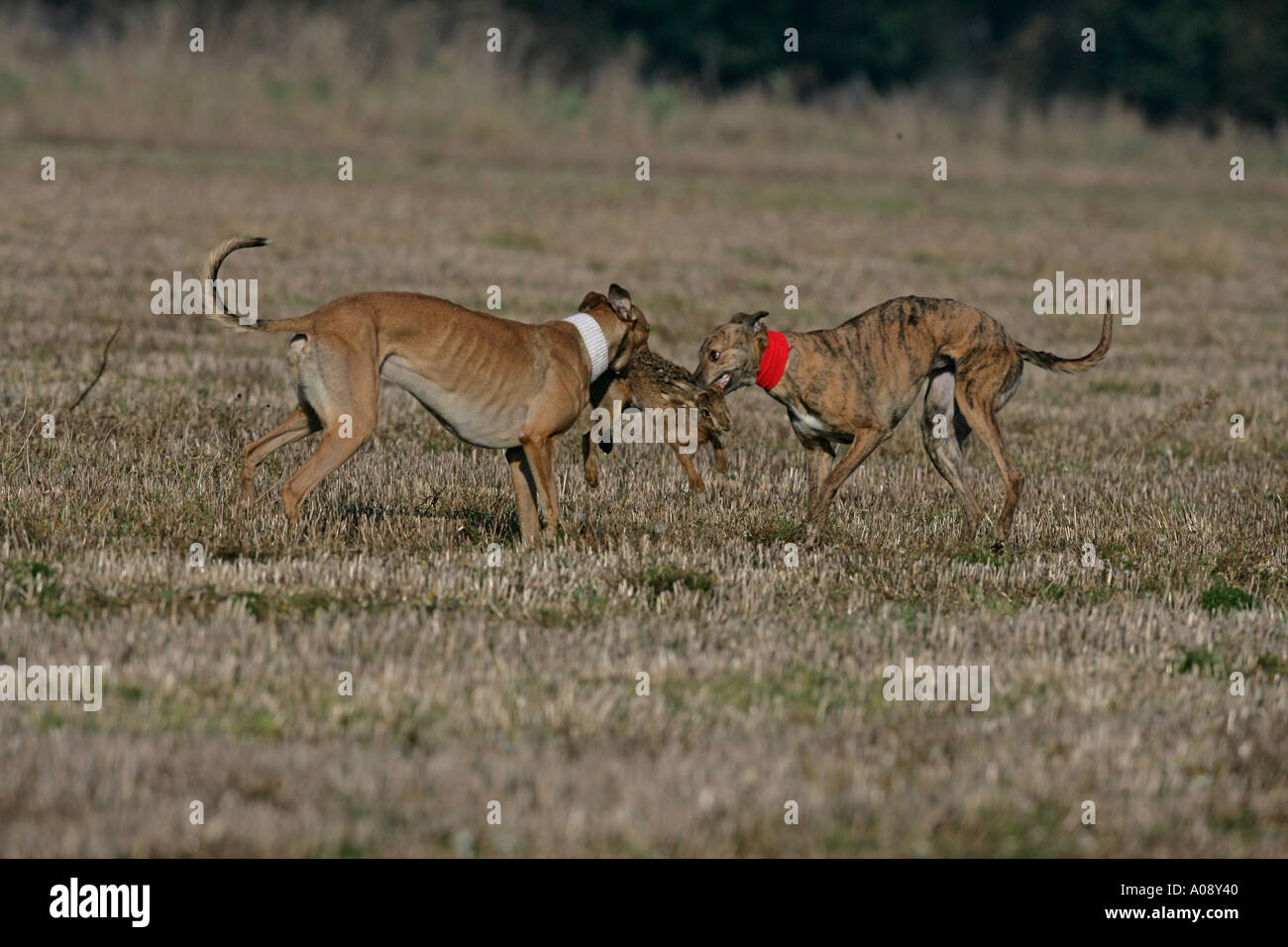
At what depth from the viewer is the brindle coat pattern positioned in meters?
9.53

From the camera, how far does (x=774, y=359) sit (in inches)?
328

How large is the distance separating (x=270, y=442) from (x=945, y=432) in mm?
4000

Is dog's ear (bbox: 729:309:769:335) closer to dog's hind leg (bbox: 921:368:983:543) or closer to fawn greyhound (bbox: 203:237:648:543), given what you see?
fawn greyhound (bbox: 203:237:648:543)

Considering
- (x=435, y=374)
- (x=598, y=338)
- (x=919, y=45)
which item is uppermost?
(x=919, y=45)

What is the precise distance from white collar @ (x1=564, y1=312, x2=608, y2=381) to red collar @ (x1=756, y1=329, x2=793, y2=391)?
868mm

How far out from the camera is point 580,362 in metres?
8.05

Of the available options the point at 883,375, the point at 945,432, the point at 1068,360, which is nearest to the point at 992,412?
the point at 945,432

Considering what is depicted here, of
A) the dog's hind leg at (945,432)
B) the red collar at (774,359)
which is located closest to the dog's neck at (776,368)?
the red collar at (774,359)

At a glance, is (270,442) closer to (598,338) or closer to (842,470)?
(598,338)

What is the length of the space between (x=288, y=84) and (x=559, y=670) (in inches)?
1149

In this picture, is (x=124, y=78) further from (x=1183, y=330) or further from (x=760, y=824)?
(x=760, y=824)

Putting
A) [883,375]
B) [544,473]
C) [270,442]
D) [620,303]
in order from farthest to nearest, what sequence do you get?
[883,375] < [620,303] < [270,442] < [544,473]
